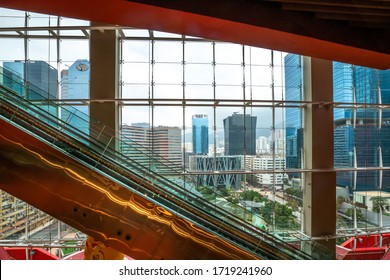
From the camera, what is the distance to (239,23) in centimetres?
379

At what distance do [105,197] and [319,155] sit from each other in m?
7.68

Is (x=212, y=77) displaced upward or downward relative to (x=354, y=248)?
upward

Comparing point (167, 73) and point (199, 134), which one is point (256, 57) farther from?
point (199, 134)

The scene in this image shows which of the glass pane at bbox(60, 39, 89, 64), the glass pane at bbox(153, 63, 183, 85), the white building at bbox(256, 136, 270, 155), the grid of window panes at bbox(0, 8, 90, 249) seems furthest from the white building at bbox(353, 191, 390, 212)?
the glass pane at bbox(60, 39, 89, 64)

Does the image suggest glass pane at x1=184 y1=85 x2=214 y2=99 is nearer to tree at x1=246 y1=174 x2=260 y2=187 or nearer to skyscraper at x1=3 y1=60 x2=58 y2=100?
tree at x1=246 y1=174 x2=260 y2=187

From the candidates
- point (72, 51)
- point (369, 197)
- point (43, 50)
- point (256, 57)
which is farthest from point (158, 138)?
point (369, 197)

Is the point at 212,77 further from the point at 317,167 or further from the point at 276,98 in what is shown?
the point at 317,167

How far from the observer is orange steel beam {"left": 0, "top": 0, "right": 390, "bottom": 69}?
3.55 meters

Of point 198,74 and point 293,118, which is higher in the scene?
point 198,74

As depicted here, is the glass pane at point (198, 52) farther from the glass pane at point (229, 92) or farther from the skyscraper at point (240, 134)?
the skyscraper at point (240, 134)

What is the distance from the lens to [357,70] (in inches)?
390
